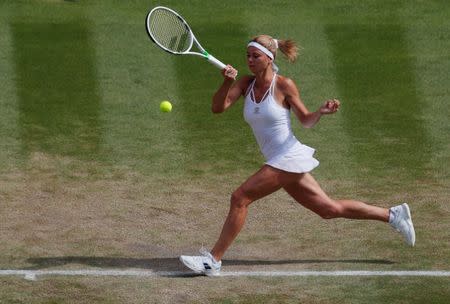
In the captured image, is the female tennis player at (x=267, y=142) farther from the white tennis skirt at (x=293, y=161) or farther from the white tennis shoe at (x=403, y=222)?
the white tennis shoe at (x=403, y=222)

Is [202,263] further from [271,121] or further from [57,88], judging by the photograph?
[57,88]

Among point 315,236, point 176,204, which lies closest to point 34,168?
point 176,204

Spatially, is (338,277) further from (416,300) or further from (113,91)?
(113,91)

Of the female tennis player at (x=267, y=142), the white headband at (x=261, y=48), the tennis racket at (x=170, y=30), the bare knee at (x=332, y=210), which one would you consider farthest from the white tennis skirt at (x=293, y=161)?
the tennis racket at (x=170, y=30)

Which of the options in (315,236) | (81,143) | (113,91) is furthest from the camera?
(113,91)

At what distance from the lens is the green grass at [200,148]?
13609mm

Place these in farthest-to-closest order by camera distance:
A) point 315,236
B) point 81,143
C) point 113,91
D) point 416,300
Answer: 1. point 113,91
2. point 81,143
3. point 315,236
4. point 416,300

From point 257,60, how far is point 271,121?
0.60 metres

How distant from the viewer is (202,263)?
43.7 ft

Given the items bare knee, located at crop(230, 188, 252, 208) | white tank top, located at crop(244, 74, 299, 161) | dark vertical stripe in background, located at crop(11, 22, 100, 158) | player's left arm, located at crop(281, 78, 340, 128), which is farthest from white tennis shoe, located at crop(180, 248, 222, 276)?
dark vertical stripe in background, located at crop(11, 22, 100, 158)

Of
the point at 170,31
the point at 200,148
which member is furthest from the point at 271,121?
the point at 200,148

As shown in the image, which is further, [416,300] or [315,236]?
[315,236]

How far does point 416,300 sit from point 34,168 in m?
5.54

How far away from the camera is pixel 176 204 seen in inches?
607
